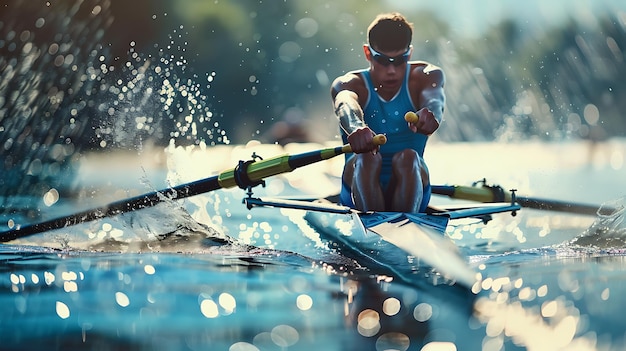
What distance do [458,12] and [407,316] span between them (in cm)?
705

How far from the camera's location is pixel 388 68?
3.29 metres

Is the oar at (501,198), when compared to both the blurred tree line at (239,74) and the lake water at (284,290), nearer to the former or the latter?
the lake water at (284,290)

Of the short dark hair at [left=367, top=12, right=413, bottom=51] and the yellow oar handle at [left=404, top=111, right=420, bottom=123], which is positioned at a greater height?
the short dark hair at [left=367, top=12, right=413, bottom=51]

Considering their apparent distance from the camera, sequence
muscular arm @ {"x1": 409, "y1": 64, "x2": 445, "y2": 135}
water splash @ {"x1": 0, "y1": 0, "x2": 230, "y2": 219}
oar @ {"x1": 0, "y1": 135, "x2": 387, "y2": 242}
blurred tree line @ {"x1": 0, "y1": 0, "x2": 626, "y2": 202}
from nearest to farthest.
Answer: muscular arm @ {"x1": 409, "y1": 64, "x2": 445, "y2": 135}, oar @ {"x1": 0, "y1": 135, "x2": 387, "y2": 242}, water splash @ {"x1": 0, "y1": 0, "x2": 230, "y2": 219}, blurred tree line @ {"x1": 0, "y1": 0, "x2": 626, "y2": 202}

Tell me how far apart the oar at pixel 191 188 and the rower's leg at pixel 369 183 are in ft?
0.96

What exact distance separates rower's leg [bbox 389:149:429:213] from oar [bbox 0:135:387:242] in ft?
1.36

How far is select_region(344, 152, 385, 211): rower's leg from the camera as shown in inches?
122

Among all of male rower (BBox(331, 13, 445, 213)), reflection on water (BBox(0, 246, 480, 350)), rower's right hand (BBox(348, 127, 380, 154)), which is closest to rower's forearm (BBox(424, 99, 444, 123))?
male rower (BBox(331, 13, 445, 213))

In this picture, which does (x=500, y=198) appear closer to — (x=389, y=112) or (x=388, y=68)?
(x=389, y=112)

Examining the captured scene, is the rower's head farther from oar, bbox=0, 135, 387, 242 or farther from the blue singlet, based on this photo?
oar, bbox=0, 135, 387, 242

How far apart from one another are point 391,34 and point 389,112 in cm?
31

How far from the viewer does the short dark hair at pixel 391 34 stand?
10.6 ft

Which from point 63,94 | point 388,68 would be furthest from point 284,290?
point 63,94

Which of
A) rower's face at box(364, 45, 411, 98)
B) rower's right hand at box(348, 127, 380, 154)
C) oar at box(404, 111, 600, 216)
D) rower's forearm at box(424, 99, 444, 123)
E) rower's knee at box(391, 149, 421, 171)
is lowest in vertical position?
Result: oar at box(404, 111, 600, 216)
